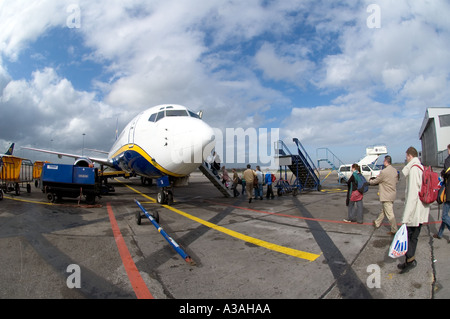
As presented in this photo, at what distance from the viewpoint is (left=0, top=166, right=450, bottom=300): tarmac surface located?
9.05 ft

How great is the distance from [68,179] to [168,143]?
15.2 ft

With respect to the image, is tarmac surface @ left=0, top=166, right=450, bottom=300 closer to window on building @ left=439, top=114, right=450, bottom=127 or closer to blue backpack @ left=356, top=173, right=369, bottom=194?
blue backpack @ left=356, top=173, right=369, bottom=194

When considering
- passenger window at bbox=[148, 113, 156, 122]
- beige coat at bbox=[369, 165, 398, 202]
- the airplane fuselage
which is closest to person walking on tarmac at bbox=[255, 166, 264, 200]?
the airplane fuselage

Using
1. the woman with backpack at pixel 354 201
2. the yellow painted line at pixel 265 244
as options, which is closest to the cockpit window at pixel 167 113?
the yellow painted line at pixel 265 244

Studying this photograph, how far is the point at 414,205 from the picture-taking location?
3.25 m

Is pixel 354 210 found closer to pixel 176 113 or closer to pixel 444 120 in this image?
pixel 176 113

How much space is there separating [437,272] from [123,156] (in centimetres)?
1063

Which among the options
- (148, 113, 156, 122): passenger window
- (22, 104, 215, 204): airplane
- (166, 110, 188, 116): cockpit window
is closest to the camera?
(22, 104, 215, 204): airplane

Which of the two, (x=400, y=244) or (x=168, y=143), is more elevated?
(x=168, y=143)

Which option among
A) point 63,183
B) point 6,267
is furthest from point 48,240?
point 63,183

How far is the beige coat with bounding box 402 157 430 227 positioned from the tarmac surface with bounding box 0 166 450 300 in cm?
70

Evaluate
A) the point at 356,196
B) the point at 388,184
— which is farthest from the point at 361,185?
the point at 388,184

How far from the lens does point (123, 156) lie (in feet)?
34.4

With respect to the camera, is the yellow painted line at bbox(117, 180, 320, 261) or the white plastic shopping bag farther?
the yellow painted line at bbox(117, 180, 320, 261)
